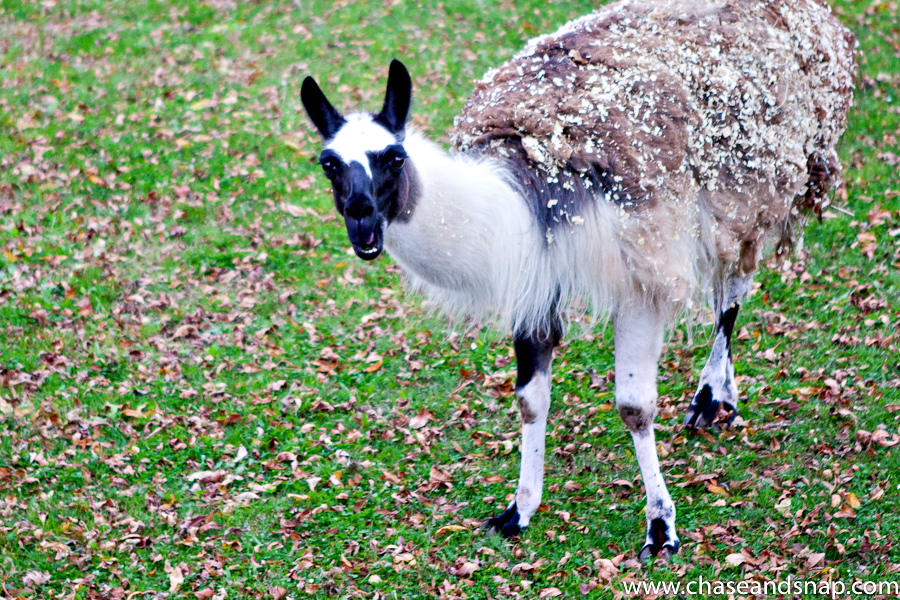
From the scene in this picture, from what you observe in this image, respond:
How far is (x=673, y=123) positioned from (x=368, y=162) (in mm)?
1606

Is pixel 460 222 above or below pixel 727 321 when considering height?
below

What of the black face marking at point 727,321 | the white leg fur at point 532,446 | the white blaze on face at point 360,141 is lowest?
the white leg fur at point 532,446

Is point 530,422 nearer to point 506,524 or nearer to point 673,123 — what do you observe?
point 506,524

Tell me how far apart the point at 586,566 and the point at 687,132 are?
2.33m

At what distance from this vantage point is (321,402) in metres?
6.08

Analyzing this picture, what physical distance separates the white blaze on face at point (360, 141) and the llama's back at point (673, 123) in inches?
25.5

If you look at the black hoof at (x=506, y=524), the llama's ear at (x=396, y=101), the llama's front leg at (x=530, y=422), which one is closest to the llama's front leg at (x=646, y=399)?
the llama's front leg at (x=530, y=422)

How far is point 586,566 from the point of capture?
4.45 metres

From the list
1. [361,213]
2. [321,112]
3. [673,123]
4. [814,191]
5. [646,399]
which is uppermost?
[814,191]

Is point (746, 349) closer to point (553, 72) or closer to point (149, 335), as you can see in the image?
point (553, 72)

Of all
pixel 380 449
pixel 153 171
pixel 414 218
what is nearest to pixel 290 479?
pixel 380 449

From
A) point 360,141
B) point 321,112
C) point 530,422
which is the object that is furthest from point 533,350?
point 321,112

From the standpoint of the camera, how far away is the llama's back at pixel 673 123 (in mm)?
4070

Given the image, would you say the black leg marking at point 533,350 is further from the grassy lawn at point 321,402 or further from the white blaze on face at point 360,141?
the white blaze on face at point 360,141
